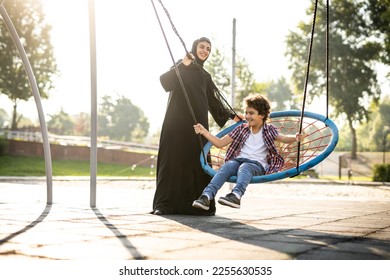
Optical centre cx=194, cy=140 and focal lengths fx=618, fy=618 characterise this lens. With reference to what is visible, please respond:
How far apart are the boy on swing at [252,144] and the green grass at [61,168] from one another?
22503mm

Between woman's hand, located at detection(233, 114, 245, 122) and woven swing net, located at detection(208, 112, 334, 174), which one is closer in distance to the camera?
woven swing net, located at detection(208, 112, 334, 174)

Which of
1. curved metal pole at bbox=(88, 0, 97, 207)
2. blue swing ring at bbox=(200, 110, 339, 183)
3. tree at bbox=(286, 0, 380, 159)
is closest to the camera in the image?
blue swing ring at bbox=(200, 110, 339, 183)

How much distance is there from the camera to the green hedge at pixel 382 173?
24.3 meters

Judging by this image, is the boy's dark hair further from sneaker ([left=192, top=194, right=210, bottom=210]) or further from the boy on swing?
sneaker ([left=192, top=194, right=210, bottom=210])

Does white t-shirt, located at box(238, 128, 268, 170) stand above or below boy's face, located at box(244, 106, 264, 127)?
below

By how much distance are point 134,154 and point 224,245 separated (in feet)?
111

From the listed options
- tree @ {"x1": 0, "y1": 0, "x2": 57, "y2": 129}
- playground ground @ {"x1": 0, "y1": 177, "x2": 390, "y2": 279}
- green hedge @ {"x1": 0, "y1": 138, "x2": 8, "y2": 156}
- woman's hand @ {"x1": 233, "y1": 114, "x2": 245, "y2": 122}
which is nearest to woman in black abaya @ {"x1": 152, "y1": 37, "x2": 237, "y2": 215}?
woman's hand @ {"x1": 233, "y1": 114, "x2": 245, "y2": 122}

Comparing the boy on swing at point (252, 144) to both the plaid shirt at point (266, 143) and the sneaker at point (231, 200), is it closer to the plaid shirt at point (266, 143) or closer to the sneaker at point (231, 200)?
the plaid shirt at point (266, 143)

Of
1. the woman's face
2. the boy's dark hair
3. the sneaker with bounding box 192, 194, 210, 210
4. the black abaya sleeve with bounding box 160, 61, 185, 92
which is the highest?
the woman's face

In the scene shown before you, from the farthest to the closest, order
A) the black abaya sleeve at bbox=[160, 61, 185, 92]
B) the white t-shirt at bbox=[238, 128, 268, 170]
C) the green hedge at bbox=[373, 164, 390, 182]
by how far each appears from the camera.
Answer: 1. the green hedge at bbox=[373, 164, 390, 182]
2. the black abaya sleeve at bbox=[160, 61, 185, 92]
3. the white t-shirt at bbox=[238, 128, 268, 170]

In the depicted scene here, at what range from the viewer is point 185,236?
13.3 ft

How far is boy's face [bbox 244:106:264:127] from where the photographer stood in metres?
5.55

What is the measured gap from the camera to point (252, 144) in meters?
5.53

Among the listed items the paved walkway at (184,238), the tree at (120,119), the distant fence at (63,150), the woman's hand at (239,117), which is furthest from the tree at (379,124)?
the paved walkway at (184,238)
